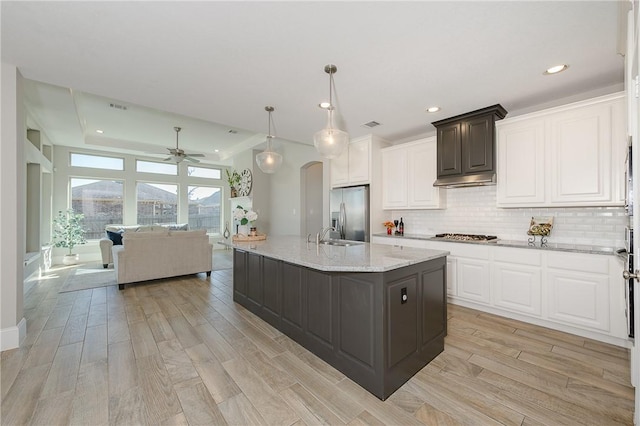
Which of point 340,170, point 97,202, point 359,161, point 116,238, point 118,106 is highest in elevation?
point 118,106

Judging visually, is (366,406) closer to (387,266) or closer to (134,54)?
(387,266)

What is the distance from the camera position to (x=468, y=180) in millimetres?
3479

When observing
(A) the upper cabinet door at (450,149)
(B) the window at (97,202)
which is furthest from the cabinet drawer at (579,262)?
(B) the window at (97,202)

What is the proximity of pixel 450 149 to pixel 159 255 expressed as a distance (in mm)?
5027

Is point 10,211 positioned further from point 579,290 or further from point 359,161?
point 579,290

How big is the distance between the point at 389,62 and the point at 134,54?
2181 mm

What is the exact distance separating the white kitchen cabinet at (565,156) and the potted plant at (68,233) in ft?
28.7

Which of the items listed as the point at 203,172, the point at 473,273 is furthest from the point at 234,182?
the point at 473,273

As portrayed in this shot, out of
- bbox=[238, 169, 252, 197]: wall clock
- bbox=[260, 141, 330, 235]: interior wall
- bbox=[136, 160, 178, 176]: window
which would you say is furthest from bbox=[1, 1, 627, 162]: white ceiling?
bbox=[136, 160, 178, 176]: window

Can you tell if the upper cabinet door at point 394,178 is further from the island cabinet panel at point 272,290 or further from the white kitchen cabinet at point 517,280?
the island cabinet panel at point 272,290

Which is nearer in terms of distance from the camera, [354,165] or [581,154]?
[581,154]

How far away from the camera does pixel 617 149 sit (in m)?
2.54

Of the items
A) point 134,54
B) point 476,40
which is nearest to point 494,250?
point 476,40

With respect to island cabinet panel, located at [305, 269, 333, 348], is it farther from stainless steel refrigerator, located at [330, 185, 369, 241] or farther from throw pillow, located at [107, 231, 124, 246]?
throw pillow, located at [107, 231, 124, 246]
